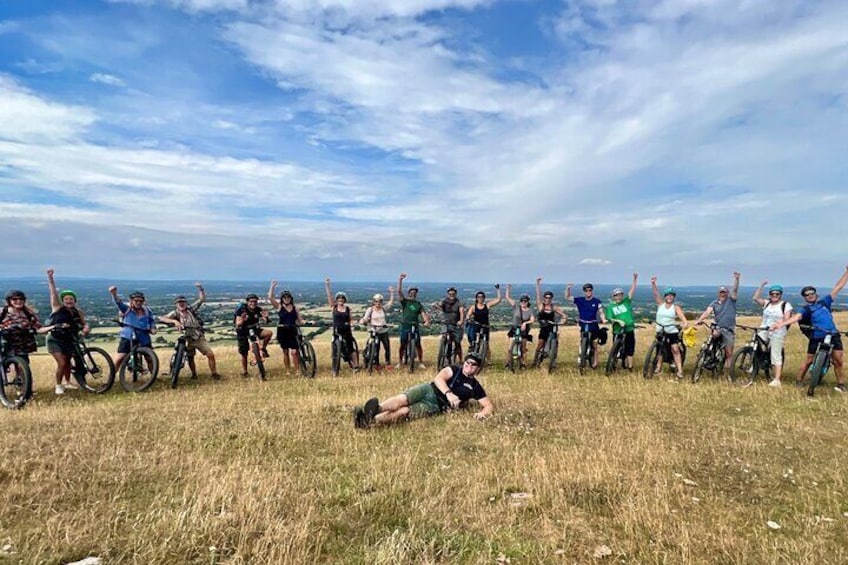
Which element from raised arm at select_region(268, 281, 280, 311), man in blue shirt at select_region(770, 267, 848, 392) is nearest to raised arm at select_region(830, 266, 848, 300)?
man in blue shirt at select_region(770, 267, 848, 392)

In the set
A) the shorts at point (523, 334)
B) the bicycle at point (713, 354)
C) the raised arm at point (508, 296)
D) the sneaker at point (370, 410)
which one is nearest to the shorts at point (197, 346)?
the sneaker at point (370, 410)

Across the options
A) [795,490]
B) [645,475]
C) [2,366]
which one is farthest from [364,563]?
[2,366]

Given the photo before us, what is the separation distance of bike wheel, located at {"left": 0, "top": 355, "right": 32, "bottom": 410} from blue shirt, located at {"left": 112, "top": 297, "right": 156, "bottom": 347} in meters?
2.49

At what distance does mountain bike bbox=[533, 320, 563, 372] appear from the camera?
15734 mm

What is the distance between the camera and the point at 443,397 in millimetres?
10273

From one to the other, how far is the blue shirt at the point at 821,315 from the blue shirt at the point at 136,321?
17496mm

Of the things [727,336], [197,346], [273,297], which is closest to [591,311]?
[727,336]

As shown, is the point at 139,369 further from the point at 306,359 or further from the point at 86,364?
the point at 306,359

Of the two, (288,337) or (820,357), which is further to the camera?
(288,337)

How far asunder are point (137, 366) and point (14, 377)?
2.60 m

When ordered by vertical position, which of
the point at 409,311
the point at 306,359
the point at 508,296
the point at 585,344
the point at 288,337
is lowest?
the point at 306,359

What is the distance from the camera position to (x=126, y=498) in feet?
19.5

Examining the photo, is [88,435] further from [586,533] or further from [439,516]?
[586,533]

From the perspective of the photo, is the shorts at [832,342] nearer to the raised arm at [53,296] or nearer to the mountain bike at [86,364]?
the mountain bike at [86,364]
